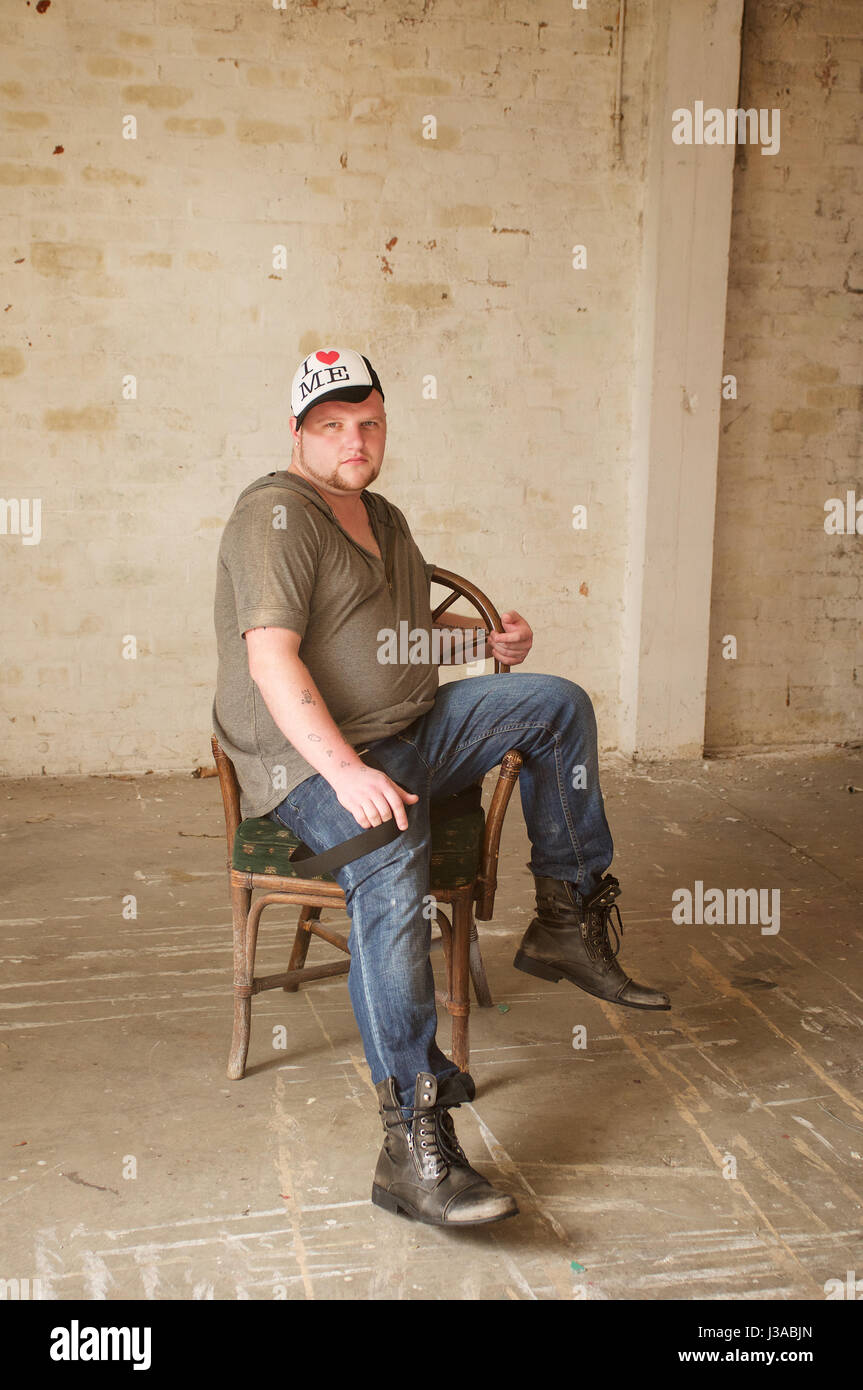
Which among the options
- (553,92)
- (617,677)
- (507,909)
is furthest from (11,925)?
(553,92)

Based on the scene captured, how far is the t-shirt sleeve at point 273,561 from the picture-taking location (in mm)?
2076

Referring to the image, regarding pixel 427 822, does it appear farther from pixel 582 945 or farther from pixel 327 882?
pixel 582 945

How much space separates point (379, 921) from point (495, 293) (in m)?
2.85

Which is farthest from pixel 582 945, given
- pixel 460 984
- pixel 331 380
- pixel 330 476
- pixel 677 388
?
pixel 677 388

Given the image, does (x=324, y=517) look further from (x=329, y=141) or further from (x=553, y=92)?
(x=553, y=92)

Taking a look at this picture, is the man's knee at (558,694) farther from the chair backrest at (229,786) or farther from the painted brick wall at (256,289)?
the painted brick wall at (256,289)

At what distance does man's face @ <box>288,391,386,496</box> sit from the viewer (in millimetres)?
2244

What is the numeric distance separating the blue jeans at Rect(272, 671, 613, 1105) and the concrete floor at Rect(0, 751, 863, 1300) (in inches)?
10.9

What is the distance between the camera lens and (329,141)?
4008mm

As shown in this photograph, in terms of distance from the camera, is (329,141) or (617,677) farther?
(617,677)

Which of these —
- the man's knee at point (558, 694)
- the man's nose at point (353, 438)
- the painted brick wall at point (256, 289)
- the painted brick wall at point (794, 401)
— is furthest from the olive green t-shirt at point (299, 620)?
the painted brick wall at point (794, 401)

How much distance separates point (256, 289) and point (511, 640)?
2049mm

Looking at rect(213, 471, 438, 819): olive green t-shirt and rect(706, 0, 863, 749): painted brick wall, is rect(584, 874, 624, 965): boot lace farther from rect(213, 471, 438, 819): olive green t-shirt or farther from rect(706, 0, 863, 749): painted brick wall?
rect(706, 0, 863, 749): painted brick wall

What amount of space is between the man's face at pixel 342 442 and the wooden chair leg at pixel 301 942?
3.07 feet
